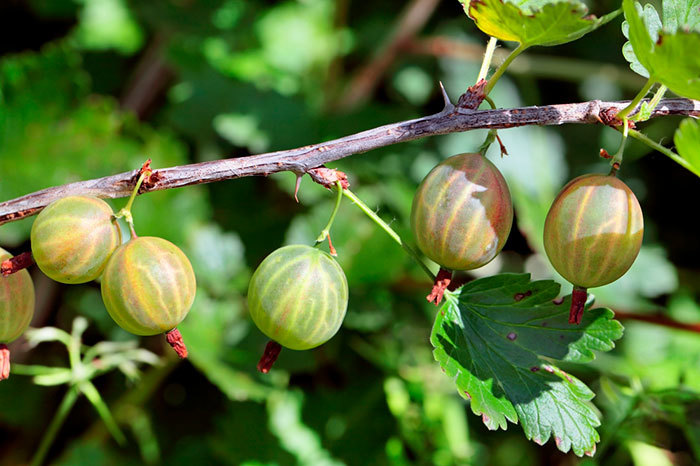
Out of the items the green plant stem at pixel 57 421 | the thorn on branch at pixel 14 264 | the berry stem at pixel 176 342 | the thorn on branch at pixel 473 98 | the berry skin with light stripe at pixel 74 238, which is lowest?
the green plant stem at pixel 57 421

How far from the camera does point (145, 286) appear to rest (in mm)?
1029

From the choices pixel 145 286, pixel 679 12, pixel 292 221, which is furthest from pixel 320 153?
pixel 292 221

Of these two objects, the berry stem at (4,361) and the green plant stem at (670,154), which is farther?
the berry stem at (4,361)

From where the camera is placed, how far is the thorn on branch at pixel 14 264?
1.08 meters

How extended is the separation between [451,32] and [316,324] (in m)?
2.05

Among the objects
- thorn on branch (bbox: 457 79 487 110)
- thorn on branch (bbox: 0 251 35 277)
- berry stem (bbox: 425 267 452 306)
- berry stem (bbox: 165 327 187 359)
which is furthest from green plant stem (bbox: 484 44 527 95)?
thorn on branch (bbox: 0 251 35 277)

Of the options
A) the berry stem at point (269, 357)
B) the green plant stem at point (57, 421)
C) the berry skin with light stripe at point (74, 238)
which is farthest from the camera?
the green plant stem at point (57, 421)

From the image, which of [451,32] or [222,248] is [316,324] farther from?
[451,32]

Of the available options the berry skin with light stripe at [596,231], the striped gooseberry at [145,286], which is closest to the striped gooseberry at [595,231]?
the berry skin with light stripe at [596,231]

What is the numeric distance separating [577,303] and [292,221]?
136cm

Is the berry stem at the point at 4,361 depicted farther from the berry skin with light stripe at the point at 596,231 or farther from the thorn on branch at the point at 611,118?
the thorn on branch at the point at 611,118

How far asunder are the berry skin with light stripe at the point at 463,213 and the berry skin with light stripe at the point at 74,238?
1.76ft

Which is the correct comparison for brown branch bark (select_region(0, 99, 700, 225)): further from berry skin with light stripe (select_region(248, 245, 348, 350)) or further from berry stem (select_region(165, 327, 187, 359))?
berry stem (select_region(165, 327, 187, 359))

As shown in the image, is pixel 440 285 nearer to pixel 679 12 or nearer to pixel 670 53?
pixel 670 53
